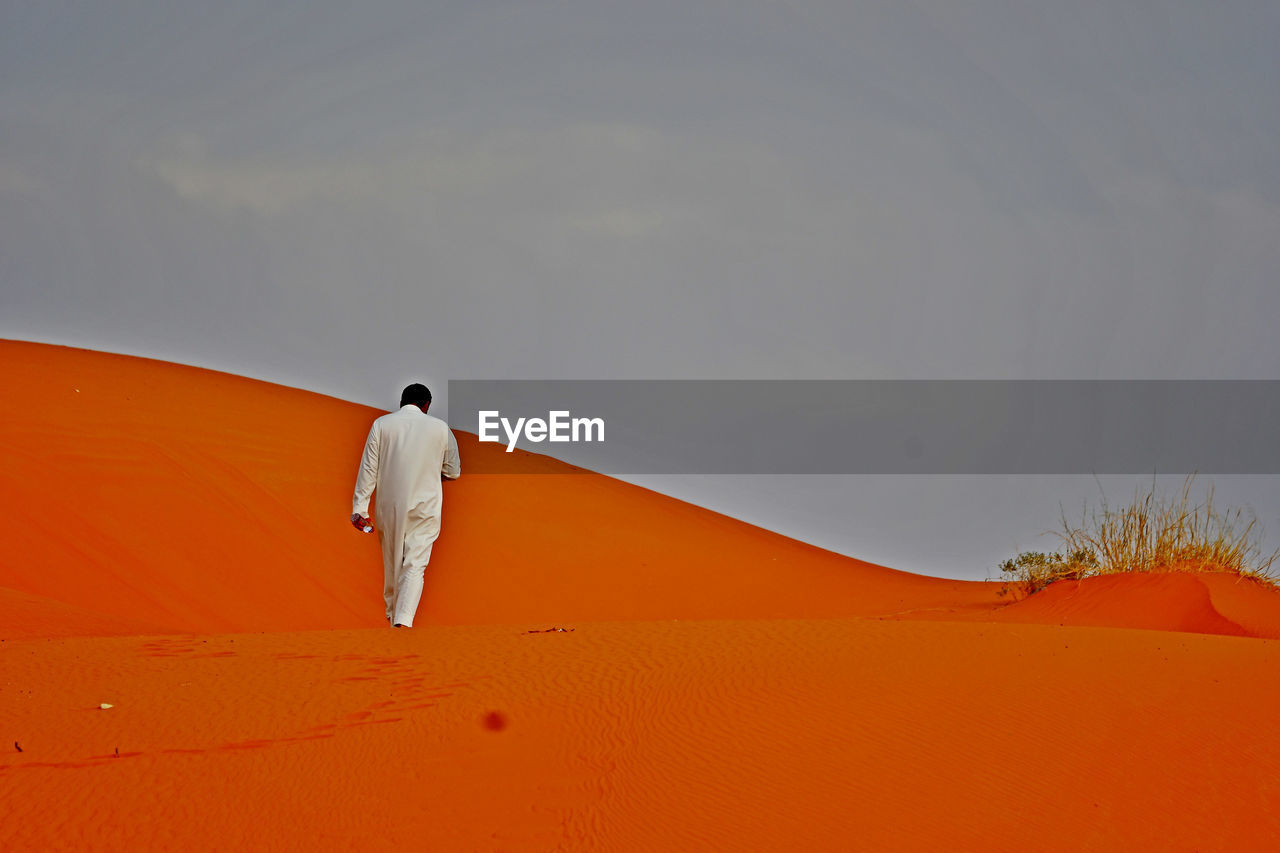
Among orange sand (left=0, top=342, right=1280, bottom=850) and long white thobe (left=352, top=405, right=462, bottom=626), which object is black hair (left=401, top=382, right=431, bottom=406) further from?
orange sand (left=0, top=342, right=1280, bottom=850)

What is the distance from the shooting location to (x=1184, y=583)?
1246 centimetres

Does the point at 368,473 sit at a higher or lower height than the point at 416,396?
lower

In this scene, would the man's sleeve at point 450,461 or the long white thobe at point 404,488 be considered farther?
the man's sleeve at point 450,461

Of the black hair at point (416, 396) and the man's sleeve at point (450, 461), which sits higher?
the black hair at point (416, 396)

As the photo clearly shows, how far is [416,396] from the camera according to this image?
32.7ft

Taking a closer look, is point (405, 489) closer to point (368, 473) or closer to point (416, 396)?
point (368, 473)

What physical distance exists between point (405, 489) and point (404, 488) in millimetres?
12

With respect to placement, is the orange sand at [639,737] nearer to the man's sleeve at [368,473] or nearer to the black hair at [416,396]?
the man's sleeve at [368,473]

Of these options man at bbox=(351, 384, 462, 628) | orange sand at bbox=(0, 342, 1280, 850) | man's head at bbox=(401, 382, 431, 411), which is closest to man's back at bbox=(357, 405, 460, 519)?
man at bbox=(351, 384, 462, 628)

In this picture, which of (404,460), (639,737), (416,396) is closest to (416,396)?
(416,396)

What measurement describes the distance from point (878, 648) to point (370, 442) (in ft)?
15.9

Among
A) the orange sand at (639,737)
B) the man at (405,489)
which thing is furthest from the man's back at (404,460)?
the orange sand at (639,737)

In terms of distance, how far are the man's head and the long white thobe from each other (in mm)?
184

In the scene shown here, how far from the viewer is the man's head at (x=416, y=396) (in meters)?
9.92
